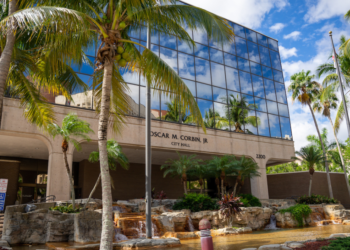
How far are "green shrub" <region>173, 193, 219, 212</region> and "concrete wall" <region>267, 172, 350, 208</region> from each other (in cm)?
1855

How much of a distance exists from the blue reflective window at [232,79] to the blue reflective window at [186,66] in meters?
4.40

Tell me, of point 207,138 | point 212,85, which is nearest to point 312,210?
point 207,138

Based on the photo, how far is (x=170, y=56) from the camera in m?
27.6

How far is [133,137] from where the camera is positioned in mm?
22766

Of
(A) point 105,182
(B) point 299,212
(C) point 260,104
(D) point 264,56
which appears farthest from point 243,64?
(A) point 105,182

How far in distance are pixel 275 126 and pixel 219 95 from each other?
7787 millimetres

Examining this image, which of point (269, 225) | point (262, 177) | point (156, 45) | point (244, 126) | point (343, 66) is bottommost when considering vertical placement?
point (269, 225)

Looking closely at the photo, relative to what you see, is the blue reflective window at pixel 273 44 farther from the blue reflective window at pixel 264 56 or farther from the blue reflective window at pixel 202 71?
the blue reflective window at pixel 202 71

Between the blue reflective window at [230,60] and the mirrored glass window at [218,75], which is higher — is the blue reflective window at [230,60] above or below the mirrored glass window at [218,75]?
above

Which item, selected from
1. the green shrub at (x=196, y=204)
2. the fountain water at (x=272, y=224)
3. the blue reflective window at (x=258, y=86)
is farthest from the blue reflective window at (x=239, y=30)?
the fountain water at (x=272, y=224)

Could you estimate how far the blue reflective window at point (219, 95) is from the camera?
29.0 m

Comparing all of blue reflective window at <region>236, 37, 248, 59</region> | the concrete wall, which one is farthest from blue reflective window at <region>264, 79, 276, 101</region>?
the concrete wall

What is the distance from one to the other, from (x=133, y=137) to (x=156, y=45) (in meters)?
9.42

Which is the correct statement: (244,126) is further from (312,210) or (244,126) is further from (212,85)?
(312,210)
